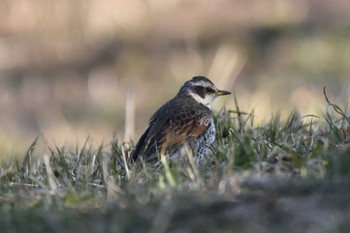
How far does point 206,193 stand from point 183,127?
3.45 m

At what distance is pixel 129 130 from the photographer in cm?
1067

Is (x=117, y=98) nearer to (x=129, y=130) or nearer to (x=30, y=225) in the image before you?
(x=129, y=130)

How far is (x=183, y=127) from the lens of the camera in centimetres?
932

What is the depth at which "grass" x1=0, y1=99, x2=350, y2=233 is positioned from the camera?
5.47 meters

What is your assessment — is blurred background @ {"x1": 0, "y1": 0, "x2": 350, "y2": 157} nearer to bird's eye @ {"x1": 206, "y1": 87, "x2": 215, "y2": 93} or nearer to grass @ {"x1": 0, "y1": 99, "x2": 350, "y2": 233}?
bird's eye @ {"x1": 206, "y1": 87, "x2": 215, "y2": 93}

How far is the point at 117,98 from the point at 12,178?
10.2m

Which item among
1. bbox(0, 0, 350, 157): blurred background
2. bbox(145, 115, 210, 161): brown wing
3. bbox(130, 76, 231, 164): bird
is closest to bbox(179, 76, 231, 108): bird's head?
bbox(130, 76, 231, 164): bird

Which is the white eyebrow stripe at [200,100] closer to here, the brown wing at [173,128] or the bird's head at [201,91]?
the bird's head at [201,91]

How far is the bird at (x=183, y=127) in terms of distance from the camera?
8523 millimetres

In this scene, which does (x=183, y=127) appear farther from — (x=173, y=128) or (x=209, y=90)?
(x=209, y=90)

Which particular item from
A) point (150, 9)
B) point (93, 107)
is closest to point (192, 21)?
point (150, 9)

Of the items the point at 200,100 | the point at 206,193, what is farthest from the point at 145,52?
the point at 206,193

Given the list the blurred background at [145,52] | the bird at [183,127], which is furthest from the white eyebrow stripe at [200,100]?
the blurred background at [145,52]

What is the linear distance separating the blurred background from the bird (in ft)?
20.8
